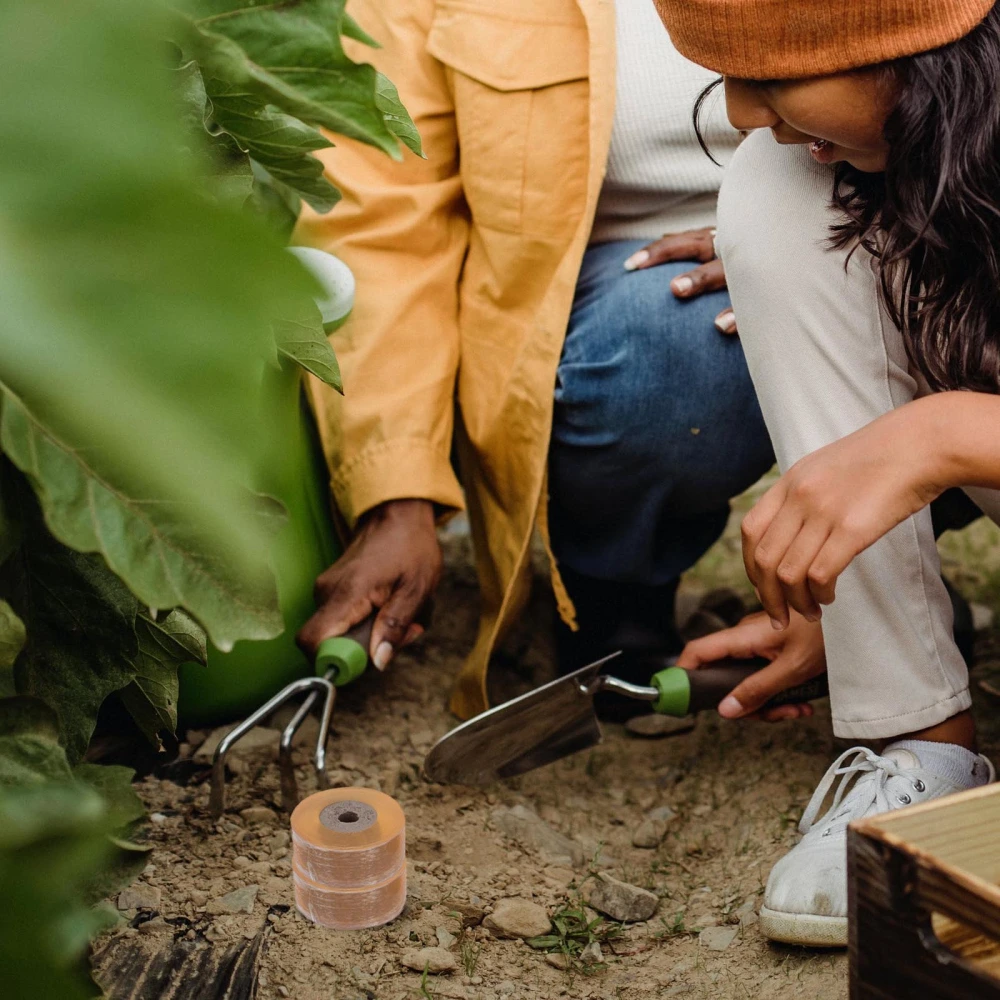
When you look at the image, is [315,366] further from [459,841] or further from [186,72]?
[459,841]

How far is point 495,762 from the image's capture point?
1.44 meters

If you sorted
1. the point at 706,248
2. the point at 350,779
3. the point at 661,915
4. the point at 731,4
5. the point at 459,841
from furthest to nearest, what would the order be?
the point at 706,248 < the point at 350,779 < the point at 459,841 < the point at 661,915 < the point at 731,4

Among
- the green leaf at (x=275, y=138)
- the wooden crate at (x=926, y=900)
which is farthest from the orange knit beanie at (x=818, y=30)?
the wooden crate at (x=926, y=900)

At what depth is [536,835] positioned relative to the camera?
1.42 metres

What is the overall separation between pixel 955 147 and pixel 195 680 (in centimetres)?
106

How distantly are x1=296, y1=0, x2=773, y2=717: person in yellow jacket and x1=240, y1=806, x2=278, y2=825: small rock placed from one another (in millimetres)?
263

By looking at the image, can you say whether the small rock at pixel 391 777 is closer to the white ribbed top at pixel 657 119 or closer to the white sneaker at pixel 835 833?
the white sneaker at pixel 835 833

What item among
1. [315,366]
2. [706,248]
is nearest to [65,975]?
[315,366]

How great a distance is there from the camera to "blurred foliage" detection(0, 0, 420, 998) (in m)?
0.34

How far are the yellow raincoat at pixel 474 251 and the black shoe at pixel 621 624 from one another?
0.12m

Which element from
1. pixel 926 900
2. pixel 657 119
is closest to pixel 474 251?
pixel 657 119

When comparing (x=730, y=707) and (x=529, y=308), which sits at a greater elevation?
(x=529, y=308)

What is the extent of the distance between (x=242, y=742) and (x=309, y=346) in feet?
2.55

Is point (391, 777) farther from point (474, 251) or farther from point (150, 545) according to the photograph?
point (150, 545)
